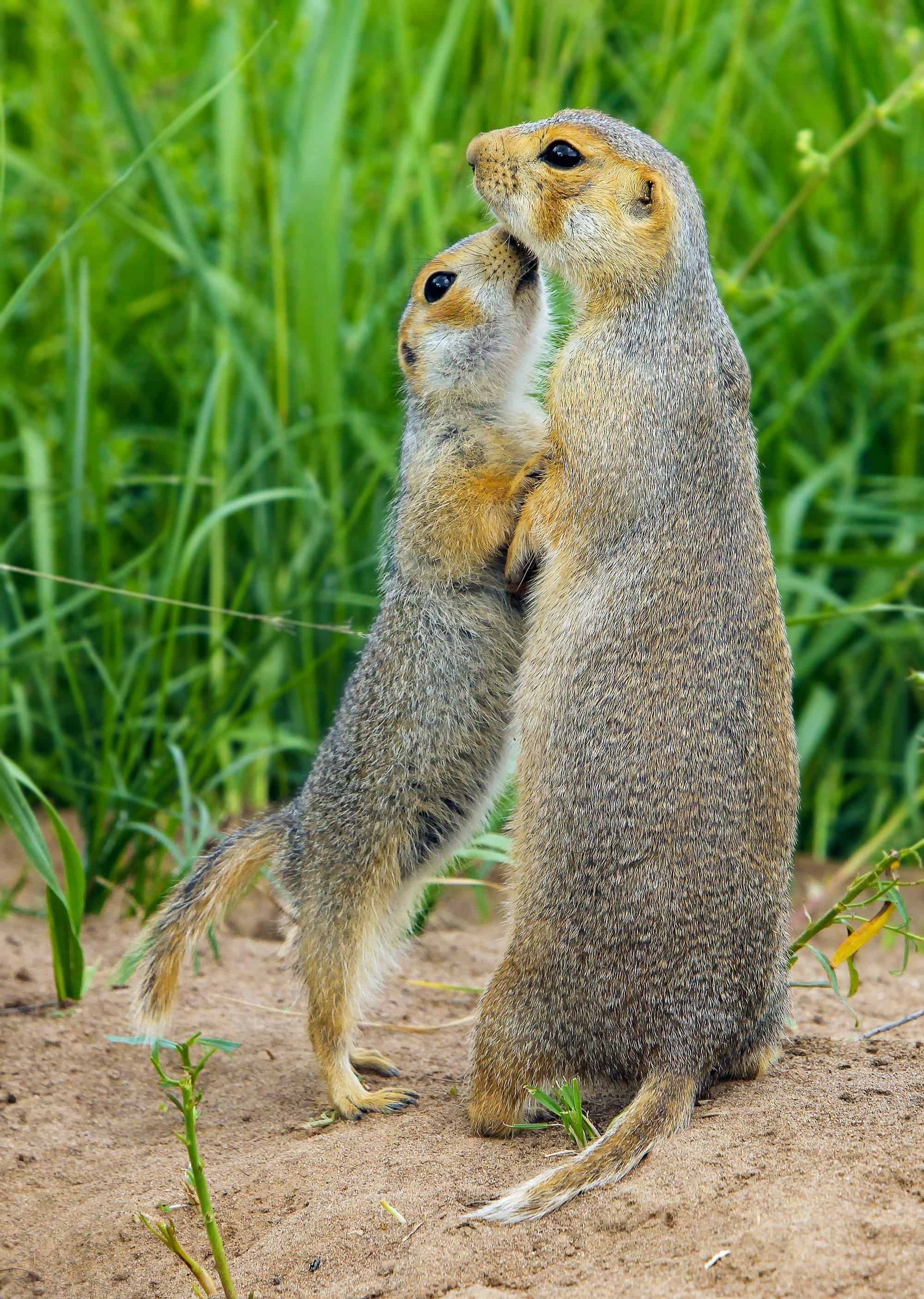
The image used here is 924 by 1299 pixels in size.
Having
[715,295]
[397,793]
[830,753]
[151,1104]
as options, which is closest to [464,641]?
[397,793]

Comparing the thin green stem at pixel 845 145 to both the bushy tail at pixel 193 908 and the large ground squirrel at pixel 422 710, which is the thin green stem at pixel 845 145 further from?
the bushy tail at pixel 193 908

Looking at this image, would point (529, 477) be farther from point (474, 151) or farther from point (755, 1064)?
point (755, 1064)

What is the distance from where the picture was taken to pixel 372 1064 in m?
3.93

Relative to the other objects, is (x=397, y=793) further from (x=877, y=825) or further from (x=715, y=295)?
(x=877, y=825)

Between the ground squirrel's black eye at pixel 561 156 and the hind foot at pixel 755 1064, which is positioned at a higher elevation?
the ground squirrel's black eye at pixel 561 156

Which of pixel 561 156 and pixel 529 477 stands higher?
pixel 561 156

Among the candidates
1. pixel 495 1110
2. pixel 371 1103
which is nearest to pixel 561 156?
pixel 495 1110

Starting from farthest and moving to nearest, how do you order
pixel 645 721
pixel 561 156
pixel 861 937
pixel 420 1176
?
pixel 561 156
pixel 861 937
pixel 645 721
pixel 420 1176

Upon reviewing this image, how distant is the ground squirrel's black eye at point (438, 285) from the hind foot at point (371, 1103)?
2.12m

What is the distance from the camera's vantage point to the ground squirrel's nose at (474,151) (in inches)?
149

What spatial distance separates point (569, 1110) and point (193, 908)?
1.32 metres

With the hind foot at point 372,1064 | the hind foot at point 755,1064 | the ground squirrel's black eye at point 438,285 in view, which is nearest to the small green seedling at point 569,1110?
the hind foot at point 755,1064

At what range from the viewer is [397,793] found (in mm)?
3732

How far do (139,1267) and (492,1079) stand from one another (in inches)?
32.8
